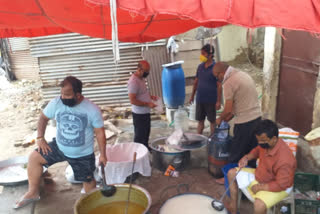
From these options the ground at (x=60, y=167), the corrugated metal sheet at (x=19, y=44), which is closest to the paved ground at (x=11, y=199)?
the ground at (x=60, y=167)

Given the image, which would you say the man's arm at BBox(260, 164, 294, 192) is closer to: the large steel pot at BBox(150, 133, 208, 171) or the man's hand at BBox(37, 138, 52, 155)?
the large steel pot at BBox(150, 133, 208, 171)

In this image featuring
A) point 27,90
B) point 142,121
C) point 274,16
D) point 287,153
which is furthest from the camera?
point 27,90

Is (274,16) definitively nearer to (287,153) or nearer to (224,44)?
(287,153)

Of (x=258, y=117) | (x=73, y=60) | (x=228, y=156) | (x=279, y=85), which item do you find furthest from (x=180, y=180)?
(x=73, y=60)

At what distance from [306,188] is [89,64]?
7.13 m

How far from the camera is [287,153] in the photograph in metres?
2.69

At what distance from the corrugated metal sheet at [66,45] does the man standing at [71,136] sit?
17.4 feet

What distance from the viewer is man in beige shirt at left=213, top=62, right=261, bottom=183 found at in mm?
3639

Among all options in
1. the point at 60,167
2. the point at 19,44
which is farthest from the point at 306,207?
the point at 19,44

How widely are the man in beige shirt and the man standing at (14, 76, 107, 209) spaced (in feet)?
6.29

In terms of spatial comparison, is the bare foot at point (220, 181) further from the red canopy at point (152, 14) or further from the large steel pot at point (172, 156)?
the red canopy at point (152, 14)

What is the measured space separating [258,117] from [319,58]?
5.05ft

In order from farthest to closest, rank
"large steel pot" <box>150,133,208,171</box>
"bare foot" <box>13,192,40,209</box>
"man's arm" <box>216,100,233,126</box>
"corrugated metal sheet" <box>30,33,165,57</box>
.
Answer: "corrugated metal sheet" <box>30,33,165,57</box> → "large steel pot" <box>150,133,208,171</box> → "man's arm" <box>216,100,233,126</box> → "bare foot" <box>13,192,40,209</box>

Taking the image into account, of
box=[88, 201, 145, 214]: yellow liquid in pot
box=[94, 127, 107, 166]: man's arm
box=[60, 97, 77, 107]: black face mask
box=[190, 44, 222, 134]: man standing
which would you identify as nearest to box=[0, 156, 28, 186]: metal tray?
box=[94, 127, 107, 166]: man's arm
